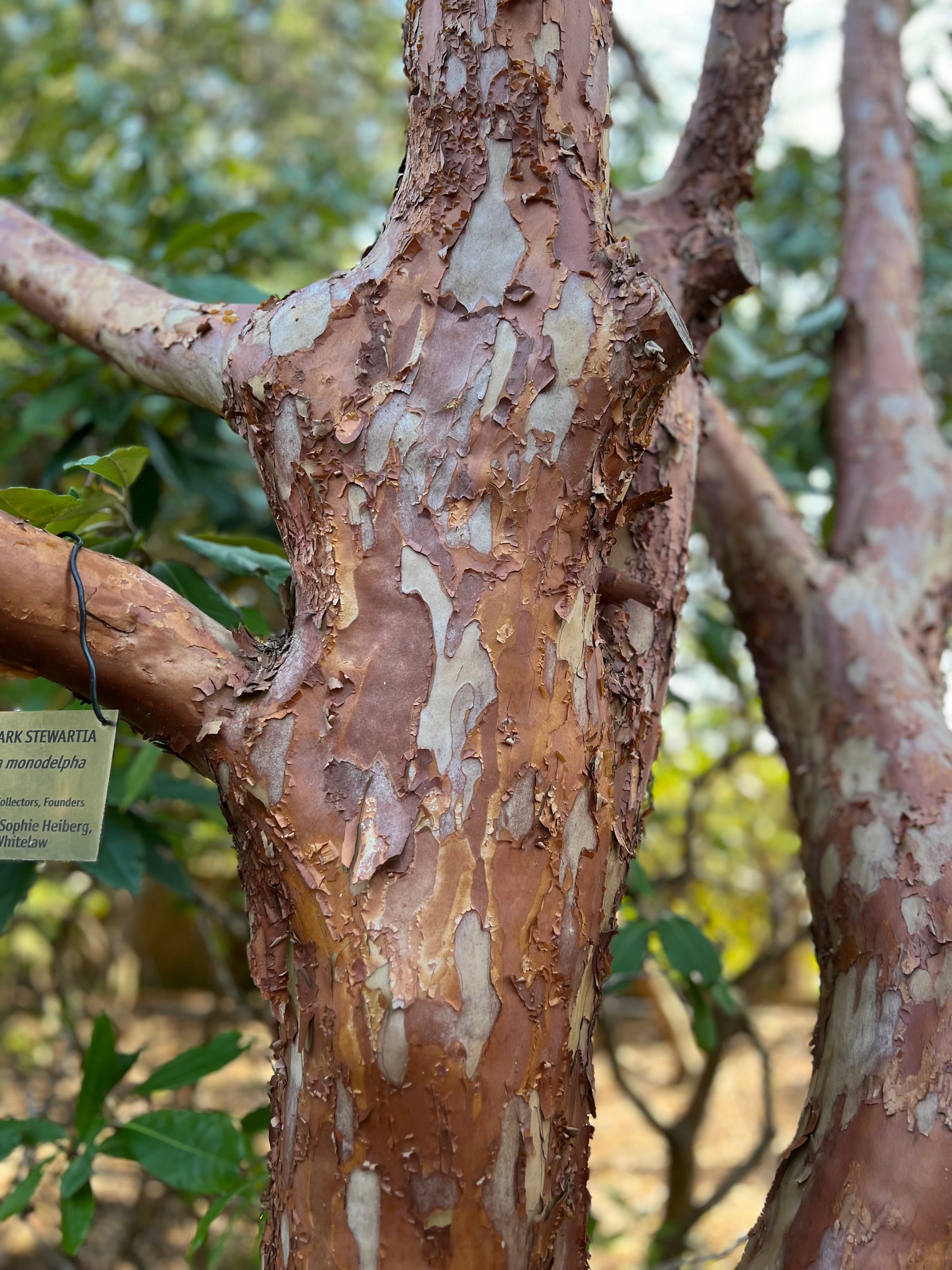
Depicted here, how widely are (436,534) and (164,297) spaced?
49 cm

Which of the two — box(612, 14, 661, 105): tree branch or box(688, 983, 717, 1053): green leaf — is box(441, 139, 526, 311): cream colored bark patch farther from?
box(612, 14, 661, 105): tree branch

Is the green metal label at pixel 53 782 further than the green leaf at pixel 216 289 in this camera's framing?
No

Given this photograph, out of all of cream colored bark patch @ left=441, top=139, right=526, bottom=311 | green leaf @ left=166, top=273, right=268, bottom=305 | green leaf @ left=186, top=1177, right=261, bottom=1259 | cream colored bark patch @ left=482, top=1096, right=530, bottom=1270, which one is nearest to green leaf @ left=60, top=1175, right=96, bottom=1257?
green leaf @ left=186, top=1177, right=261, bottom=1259

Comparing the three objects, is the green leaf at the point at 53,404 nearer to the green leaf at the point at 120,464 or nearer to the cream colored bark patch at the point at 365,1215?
the green leaf at the point at 120,464

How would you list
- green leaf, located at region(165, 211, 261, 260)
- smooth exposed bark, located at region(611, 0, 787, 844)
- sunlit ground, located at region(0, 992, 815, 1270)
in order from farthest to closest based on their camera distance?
sunlit ground, located at region(0, 992, 815, 1270) → green leaf, located at region(165, 211, 261, 260) → smooth exposed bark, located at region(611, 0, 787, 844)

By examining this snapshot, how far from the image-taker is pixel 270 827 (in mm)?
763

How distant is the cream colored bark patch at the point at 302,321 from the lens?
2.72 ft

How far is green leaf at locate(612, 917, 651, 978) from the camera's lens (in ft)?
5.01

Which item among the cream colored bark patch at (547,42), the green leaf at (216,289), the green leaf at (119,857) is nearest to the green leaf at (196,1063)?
the green leaf at (119,857)

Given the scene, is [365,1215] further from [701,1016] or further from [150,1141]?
[701,1016]

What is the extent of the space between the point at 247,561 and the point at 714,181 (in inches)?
29.2

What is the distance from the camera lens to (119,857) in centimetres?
141

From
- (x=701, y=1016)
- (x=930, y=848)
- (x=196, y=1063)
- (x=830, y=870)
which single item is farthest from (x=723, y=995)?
(x=196, y=1063)

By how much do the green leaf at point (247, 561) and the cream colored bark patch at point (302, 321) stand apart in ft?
1.35
